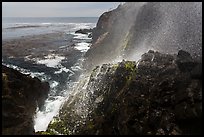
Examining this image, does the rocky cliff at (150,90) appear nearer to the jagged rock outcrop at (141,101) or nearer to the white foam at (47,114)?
the jagged rock outcrop at (141,101)

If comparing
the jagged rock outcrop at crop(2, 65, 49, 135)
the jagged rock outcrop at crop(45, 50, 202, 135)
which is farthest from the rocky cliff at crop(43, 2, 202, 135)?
the jagged rock outcrop at crop(2, 65, 49, 135)

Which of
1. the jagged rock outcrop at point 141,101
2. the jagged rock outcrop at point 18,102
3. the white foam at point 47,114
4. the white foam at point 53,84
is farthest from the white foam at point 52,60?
the jagged rock outcrop at point 141,101

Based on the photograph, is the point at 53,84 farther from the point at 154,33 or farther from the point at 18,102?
the point at 154,33

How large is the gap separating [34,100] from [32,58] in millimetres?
20845

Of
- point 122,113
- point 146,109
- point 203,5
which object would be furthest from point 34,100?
point 203,5

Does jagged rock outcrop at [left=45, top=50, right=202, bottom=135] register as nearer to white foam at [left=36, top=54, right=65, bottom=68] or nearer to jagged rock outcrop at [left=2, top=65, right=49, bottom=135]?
jagged rock outcrop at [left=2, top=65, right=49, bottom=135]

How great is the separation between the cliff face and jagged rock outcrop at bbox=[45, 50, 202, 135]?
5005 millimetres

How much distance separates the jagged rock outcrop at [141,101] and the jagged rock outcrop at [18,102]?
2.18 metres

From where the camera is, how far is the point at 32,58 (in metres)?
46.7

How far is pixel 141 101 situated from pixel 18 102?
9.75 metres

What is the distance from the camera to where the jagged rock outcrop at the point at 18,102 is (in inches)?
822

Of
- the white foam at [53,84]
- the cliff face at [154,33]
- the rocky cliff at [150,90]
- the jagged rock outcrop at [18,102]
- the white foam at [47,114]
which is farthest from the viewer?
the white foam at [53,84]

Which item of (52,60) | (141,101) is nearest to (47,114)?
(141,101)

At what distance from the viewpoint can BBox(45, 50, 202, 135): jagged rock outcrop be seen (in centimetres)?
1669
